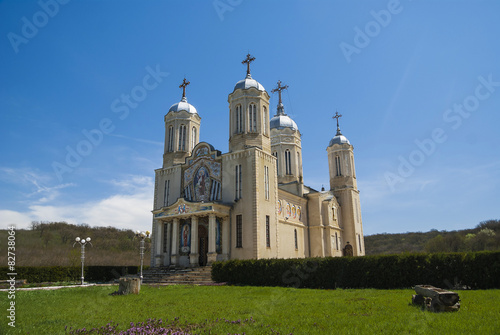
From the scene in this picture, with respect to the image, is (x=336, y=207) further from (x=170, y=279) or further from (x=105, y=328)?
(x=105, y=328)

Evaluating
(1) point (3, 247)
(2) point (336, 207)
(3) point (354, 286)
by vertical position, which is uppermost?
(2) point (336, 207)

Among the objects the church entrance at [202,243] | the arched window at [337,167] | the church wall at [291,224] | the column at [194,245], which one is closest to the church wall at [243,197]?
the column at [194,245]

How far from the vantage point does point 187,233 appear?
92.8 ft

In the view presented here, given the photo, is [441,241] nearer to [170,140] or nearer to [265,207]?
[265,207]

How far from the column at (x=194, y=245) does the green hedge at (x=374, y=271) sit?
18.2ft

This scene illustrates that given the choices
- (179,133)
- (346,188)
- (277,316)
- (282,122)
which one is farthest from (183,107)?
(277,316)

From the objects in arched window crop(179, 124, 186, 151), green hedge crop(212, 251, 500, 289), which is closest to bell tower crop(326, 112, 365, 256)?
arched window crop(179, 124, 186, 151)

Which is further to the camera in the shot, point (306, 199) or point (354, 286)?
point (306, 199)

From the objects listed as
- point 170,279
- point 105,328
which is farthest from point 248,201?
point 105,328

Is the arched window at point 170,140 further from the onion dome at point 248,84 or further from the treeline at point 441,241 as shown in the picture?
the treeline at point 441,241

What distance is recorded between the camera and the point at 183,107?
112 feet

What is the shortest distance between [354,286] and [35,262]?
143ft

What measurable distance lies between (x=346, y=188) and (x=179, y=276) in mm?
24652

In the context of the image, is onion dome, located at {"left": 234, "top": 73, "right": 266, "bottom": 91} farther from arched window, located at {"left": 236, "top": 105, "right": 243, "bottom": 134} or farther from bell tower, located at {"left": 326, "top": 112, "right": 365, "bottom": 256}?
bell tower, located at {"left": 326, "top": 112, "right": 365, "bottom": 256}
